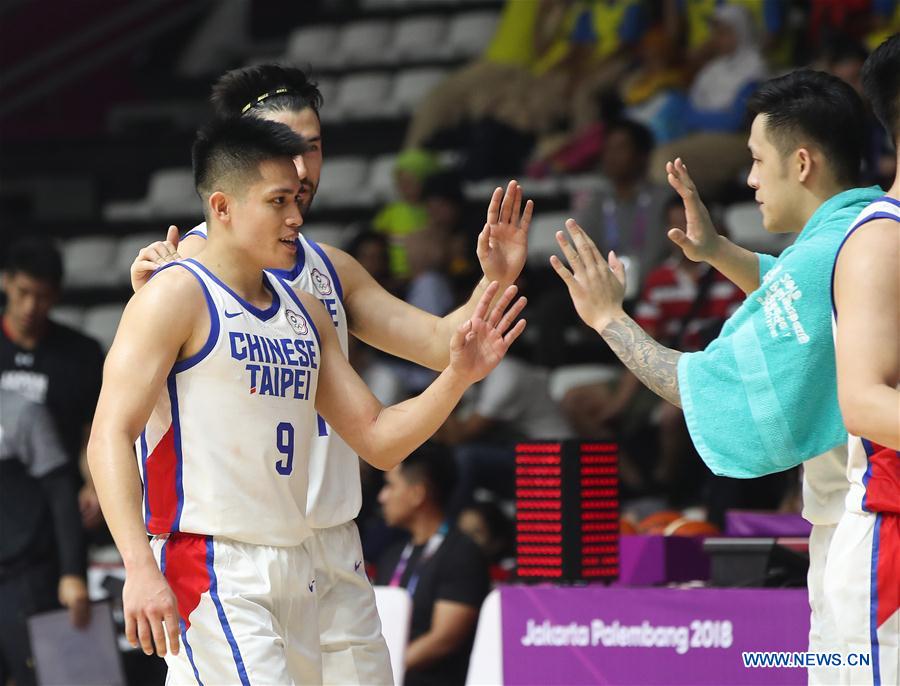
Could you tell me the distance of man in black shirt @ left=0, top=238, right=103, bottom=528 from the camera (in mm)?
7309

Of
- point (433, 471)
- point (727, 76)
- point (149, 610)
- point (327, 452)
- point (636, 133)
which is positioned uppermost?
point (727, 76)

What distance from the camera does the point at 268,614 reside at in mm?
3812

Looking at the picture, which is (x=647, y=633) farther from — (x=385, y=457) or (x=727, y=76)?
(x=727, y=76)

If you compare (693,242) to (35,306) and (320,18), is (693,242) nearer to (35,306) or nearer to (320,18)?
(35,306)

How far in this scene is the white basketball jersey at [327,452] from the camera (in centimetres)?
426

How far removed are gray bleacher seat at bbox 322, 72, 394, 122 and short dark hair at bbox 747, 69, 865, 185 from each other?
9.74m

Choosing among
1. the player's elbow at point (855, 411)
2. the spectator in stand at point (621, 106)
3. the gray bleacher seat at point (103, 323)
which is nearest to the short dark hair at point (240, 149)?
the player's elbow at point (855, 411)

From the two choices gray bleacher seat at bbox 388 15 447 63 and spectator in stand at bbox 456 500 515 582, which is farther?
gray bleacher seat at bbox 388 15 447 63

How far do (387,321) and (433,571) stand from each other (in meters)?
2.42

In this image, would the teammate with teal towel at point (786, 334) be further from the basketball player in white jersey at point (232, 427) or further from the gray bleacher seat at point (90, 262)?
the gray bleacher seat at point (90, 262)

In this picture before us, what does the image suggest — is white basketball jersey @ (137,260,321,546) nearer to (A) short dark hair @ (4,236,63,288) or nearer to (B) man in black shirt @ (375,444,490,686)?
(B) man in black shirt @ (375,444,490,686)

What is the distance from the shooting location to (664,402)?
847cm

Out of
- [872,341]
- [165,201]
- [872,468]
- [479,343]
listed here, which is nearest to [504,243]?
[479,343]

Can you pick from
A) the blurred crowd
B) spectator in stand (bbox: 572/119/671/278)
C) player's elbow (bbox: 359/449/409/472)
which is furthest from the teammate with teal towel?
spectator in stand (bbox: 572/119/671/278)
